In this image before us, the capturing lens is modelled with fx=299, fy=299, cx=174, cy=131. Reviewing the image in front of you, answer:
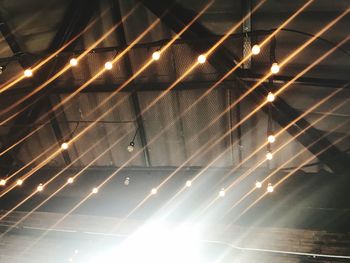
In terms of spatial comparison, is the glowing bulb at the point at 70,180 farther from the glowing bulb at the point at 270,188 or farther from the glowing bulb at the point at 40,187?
the glowing bulb at the point at 270,188

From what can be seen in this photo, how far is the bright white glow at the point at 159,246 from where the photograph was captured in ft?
19.3

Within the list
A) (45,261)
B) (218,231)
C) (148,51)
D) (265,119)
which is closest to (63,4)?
(148,51)

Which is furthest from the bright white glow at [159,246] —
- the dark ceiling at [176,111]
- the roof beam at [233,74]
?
the roof beam at [233,74]

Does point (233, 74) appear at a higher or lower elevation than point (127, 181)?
higher

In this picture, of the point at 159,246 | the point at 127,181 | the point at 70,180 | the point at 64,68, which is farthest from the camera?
the point at 70,180

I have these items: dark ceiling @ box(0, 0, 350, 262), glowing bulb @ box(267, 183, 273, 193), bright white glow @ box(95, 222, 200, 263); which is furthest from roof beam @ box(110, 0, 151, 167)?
glowing bulb @ box(267, 183, 273, 193)

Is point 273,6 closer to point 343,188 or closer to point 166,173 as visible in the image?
point 343,188

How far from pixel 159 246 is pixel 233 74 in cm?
374

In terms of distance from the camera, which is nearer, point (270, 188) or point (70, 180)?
point (270, 188)

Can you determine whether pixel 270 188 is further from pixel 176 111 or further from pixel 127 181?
pixel 127 181

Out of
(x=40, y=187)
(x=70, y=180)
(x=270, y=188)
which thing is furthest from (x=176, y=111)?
(x=40, y=187)

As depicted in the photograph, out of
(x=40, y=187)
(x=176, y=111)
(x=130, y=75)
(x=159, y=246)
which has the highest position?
(x=130, y=75)

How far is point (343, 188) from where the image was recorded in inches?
202

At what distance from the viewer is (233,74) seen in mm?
5270
